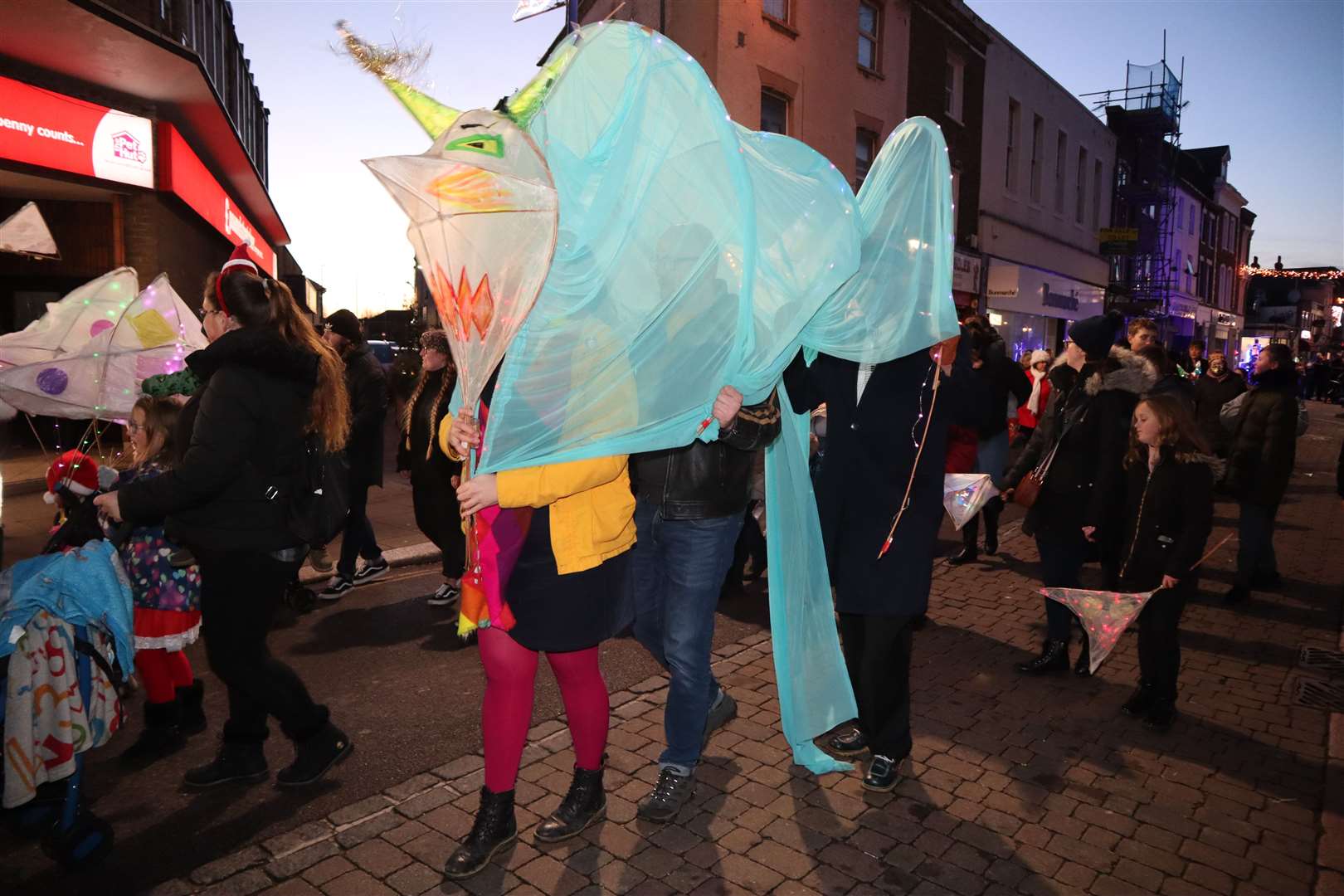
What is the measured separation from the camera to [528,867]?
2.89m

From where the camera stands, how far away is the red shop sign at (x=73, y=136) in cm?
941

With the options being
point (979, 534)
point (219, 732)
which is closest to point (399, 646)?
point (219, 732)

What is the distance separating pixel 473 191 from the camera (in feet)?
7.26

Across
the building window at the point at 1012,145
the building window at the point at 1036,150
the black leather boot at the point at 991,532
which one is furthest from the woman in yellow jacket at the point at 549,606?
the building window at the point at 1036,150

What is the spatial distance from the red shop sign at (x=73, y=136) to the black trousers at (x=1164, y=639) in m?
11.4

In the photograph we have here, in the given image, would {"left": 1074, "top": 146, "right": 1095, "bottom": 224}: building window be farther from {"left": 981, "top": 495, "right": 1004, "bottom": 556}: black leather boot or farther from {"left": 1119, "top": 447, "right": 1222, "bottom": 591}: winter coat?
{"left": 1119, "top": 447, "right": 1222, "bottom": 591}: winter coat

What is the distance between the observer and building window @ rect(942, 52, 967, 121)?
1930cm

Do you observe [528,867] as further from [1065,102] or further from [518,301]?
[1065,102]

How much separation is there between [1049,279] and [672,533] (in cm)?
2398

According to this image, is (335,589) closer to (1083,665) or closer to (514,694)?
(514,694)

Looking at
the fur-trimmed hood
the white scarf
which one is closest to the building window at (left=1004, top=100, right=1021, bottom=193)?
the white scarf

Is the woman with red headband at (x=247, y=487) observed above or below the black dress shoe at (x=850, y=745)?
above

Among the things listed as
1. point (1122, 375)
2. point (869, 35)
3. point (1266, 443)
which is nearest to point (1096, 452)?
point (1122, 375)

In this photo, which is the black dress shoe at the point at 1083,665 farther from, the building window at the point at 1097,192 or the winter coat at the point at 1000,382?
the building window at the point at 1097,192
